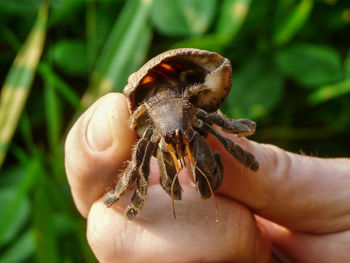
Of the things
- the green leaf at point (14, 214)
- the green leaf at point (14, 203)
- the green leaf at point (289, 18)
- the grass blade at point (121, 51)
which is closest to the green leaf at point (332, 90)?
the green leaf at point (289, 18)

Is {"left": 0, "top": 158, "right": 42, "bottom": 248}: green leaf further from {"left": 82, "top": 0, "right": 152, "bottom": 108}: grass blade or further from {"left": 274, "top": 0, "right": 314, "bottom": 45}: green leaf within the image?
{"left": 274, "top": 0, "right": 314, "bottom": 45}: green leaf

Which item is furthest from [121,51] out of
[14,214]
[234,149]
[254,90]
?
[234,149]

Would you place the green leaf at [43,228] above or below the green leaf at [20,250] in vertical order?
above

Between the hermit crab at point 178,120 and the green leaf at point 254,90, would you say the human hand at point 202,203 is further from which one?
the green leaf at point 254,90

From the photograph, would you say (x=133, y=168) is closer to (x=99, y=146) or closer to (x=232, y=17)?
(x=99, y=146)

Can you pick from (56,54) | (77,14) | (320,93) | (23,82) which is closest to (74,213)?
(23,82)

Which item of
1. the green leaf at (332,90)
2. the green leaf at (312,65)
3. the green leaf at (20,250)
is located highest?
the green leaf at (312,65)

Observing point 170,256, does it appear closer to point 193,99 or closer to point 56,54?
point 193,99
